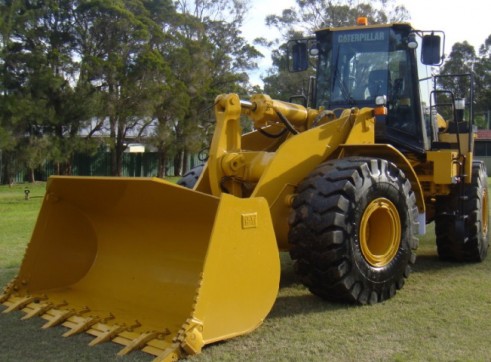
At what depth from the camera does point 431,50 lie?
6652 mm

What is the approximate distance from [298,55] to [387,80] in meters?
1.16

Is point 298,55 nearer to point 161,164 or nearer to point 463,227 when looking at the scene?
point 463,227

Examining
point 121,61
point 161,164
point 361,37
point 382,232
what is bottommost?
point 382,232

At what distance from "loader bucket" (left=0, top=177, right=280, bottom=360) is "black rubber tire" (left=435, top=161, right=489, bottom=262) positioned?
364 cm

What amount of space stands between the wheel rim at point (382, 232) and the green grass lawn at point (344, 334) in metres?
0.41

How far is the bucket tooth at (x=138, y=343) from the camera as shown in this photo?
4043 mm

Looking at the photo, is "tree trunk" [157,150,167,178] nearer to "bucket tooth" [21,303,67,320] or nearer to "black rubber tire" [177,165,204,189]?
"black rubber tire" [177,165,204,189]

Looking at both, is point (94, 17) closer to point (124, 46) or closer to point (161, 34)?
point (124, 46)

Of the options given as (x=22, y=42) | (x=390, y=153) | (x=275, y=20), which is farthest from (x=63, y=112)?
(x=390, y=153)

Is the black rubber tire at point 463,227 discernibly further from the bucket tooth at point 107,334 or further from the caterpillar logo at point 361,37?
the bucket tooth at point 107,334

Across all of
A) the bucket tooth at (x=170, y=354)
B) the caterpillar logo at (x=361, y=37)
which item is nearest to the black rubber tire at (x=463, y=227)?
the caterpillar logo at (x=361, y=37)

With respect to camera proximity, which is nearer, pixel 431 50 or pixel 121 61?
pixel 431 50

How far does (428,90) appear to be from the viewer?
24.3 ft

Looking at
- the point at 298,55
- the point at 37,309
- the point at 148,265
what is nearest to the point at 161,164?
the point at 298,55
